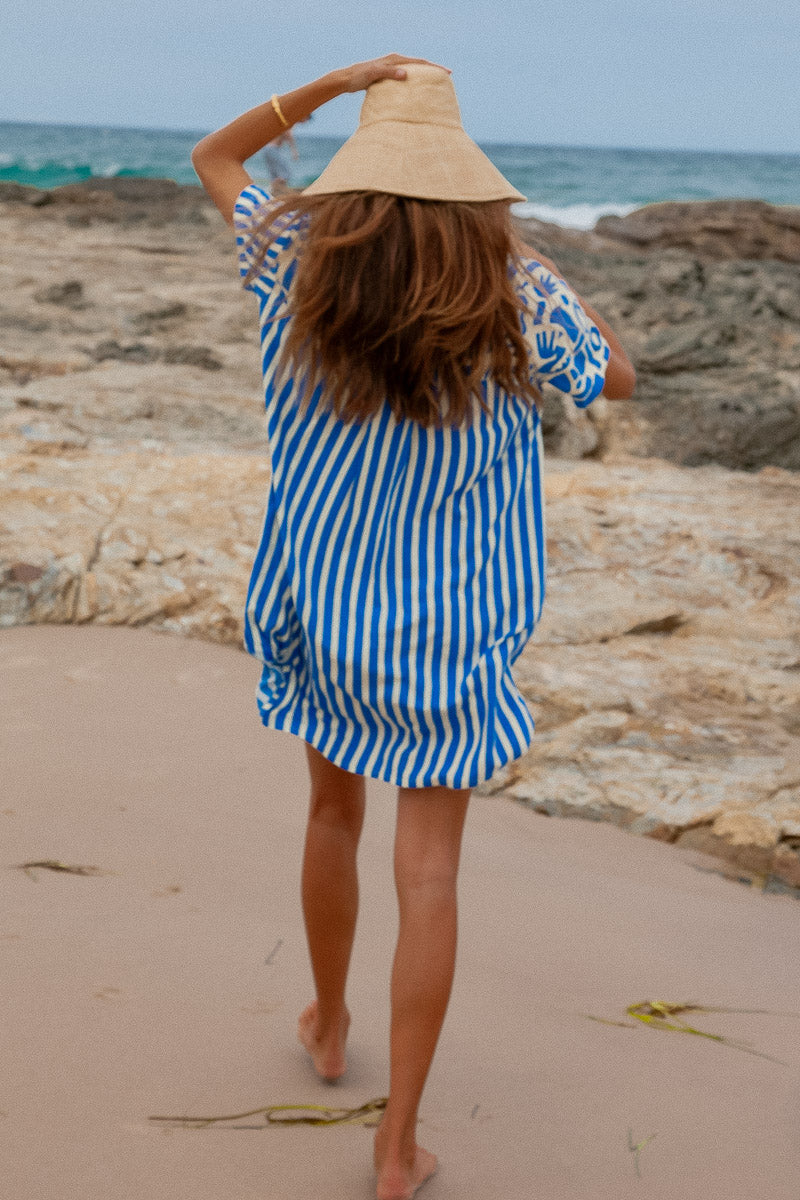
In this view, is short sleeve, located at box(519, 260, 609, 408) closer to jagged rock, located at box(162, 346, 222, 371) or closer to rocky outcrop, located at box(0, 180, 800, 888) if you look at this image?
rocky outcrop, located at box(0, 180, 800, 888)

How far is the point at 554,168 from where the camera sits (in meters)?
39.6

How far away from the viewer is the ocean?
102 ft

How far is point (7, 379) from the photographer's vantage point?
196 inches

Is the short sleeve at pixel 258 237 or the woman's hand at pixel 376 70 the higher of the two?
the woman's hand at pixel 376 70

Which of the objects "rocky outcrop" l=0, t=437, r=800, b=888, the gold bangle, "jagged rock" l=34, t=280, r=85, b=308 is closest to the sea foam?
"jagged rock" l=34, t=280, r=85, b=308

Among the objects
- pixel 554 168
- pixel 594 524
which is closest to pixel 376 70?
pixel 594 524

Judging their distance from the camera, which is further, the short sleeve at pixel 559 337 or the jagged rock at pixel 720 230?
Result: the jagged rock at pixel 720 230

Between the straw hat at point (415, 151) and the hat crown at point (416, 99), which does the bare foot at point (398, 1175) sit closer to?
the straw hat at point (415, 151)

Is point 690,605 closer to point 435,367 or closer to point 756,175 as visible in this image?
point 435,367

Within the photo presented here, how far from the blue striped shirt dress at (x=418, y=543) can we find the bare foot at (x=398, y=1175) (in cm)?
46

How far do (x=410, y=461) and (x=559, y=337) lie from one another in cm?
24

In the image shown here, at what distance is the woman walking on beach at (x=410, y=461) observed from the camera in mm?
1249

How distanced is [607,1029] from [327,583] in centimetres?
94

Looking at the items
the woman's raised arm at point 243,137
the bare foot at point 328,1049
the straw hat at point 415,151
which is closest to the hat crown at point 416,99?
the straw hat at point 415,151
